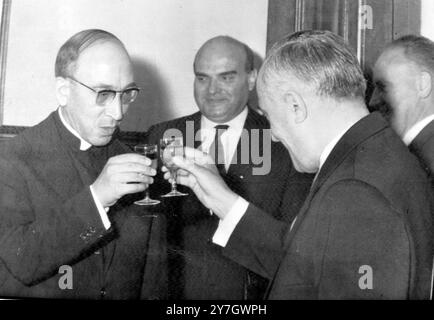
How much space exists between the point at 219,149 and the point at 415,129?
2.57 feet

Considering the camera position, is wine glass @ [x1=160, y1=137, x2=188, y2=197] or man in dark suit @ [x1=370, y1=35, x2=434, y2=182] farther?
man in dark suit @ [x1=370, y1=35, x2=434, y2=182]

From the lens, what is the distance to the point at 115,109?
1438 millimetres

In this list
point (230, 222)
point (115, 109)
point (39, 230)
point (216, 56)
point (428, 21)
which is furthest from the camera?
point (216, 56)

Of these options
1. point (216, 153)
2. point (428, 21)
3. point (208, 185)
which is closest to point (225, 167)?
point (216, 153)

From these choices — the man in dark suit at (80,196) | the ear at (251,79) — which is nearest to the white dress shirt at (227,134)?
the ear at (251,79)

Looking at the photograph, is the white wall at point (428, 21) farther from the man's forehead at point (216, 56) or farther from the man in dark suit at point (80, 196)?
the man in dark suit at point (80, 196)

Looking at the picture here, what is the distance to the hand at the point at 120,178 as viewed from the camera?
4.04ft

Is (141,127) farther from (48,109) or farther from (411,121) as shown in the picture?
(411,121)

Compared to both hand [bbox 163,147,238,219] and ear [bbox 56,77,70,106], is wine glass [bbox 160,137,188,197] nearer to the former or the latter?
hand [bbox 163,147,238,219]

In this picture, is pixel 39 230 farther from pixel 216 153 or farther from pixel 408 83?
pixel 408 83

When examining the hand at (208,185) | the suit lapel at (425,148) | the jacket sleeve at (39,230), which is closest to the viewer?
the jacket sleeve at (39,230)

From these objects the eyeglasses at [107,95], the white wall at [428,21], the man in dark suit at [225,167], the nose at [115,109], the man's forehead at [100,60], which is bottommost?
the man in dark suit at [225,167]

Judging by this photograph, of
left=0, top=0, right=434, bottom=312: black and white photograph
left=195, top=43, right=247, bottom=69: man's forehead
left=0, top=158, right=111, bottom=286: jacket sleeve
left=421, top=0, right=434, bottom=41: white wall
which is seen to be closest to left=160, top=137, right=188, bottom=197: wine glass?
left=0, top=0, right=434, bottom=312: black and white photograph

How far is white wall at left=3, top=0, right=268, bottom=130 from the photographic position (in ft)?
6.23
